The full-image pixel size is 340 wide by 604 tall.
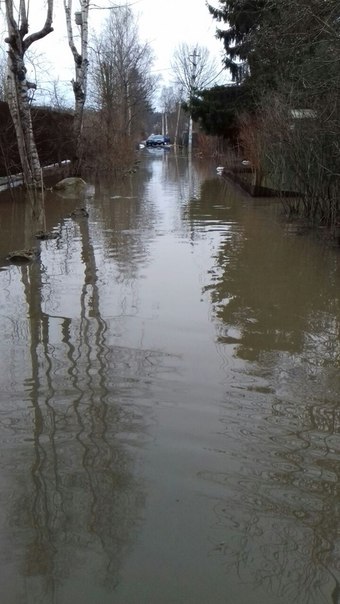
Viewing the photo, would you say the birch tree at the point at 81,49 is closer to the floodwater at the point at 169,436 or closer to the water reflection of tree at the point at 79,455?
the floodwater at the point at 169,436

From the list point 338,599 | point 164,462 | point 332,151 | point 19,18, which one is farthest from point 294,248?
point 19,18

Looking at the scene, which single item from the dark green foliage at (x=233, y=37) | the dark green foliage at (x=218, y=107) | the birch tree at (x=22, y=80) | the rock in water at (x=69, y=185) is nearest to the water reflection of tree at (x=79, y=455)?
the birch tree at (x=22, y=80)

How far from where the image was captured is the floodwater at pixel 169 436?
8.34 ft

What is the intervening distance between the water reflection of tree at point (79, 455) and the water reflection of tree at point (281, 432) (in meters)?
0.54

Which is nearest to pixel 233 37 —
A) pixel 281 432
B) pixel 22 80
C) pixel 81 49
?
pixel 81 49

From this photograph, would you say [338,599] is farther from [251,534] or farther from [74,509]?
[74,509]

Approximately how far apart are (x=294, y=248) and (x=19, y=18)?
9.45m

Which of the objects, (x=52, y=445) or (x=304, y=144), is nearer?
(x=52, y=445)

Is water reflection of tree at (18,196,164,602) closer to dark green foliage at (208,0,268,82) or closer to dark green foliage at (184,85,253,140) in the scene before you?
dark green foliage at (208,0,268,82)

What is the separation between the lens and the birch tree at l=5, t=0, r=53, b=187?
13812 millimetres

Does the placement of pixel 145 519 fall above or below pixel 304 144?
below

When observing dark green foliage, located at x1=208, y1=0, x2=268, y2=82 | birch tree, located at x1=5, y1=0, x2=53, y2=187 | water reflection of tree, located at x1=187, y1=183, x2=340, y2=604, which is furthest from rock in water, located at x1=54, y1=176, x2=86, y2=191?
water reflection of tree, located at x1=187, y1=183, x2=340, y2=604

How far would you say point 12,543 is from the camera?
270 cm

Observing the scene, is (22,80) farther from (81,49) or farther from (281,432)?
(281,432)
